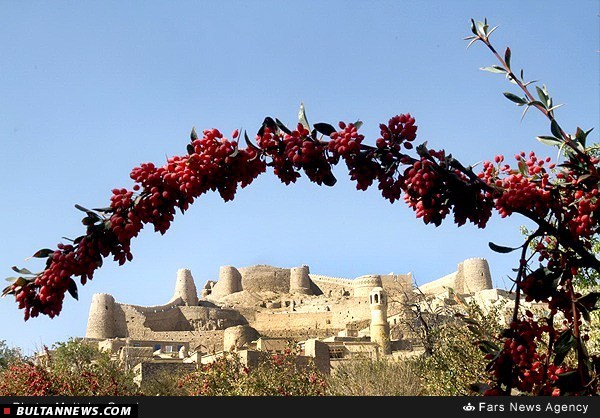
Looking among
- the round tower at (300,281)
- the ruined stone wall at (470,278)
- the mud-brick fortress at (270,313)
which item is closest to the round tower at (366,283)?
the mud-brick fortress at (270,313)

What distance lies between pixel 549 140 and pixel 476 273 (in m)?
64.9

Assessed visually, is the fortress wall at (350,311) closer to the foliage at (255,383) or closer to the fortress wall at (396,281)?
the fortress wall at (396,281)

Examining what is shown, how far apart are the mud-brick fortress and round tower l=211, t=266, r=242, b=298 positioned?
12 centimetres

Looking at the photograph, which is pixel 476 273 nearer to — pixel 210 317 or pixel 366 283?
pixel 366 283

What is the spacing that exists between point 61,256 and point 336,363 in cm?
2967

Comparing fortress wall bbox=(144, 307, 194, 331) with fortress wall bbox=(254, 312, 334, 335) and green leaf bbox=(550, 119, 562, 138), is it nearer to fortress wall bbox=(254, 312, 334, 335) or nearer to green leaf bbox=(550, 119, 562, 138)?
fortress wall bbox=(254, 312, 334, 335)

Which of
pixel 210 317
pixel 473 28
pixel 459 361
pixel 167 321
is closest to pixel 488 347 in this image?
pixel 473 28

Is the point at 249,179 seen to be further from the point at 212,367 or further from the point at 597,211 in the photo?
the point at 212,367

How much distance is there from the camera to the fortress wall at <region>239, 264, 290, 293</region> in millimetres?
77812

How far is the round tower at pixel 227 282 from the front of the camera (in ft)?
249

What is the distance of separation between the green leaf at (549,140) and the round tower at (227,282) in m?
73.3

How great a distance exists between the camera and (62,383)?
17.2 m

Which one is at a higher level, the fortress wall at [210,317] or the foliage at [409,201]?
the fortress wall at [210,317]

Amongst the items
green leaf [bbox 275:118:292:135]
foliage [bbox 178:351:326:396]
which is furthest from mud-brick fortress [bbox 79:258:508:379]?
green leaf [bbox 275:118:292:135]
